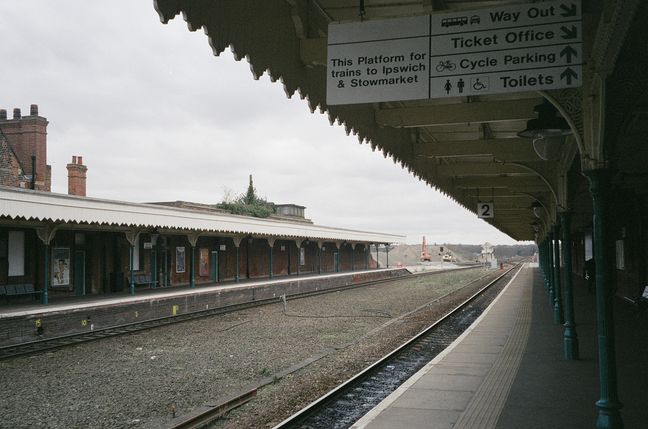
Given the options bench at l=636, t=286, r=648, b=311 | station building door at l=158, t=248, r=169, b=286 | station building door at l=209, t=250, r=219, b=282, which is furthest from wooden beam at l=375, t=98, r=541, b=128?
station building door at l=209, t=250, r=219, b=282

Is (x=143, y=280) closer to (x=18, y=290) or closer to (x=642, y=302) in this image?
(x=18, y=290)

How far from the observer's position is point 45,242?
17703 mm

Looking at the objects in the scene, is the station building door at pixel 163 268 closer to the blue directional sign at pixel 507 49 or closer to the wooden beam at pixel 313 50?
the wooden beam at pixel 313 50

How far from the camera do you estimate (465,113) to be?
853cm

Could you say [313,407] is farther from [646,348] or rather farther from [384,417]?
[646,348]

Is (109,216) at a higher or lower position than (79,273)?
higher

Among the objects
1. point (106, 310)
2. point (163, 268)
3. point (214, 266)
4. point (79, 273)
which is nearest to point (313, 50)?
point (106, 310)

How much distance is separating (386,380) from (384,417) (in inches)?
145

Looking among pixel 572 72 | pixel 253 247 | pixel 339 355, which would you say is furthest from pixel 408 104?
pixel 253 247

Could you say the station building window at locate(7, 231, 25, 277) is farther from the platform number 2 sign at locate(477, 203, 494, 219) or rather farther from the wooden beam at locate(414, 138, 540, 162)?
the platform number 2 sign at locate(477, 203, 494, 219)

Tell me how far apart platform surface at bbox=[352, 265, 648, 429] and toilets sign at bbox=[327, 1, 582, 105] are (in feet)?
11.9

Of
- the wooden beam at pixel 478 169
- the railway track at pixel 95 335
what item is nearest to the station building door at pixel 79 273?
the railway track at pixel 95 335

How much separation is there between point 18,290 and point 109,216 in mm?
3669

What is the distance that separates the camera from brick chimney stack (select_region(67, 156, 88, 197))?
31.1 meters
